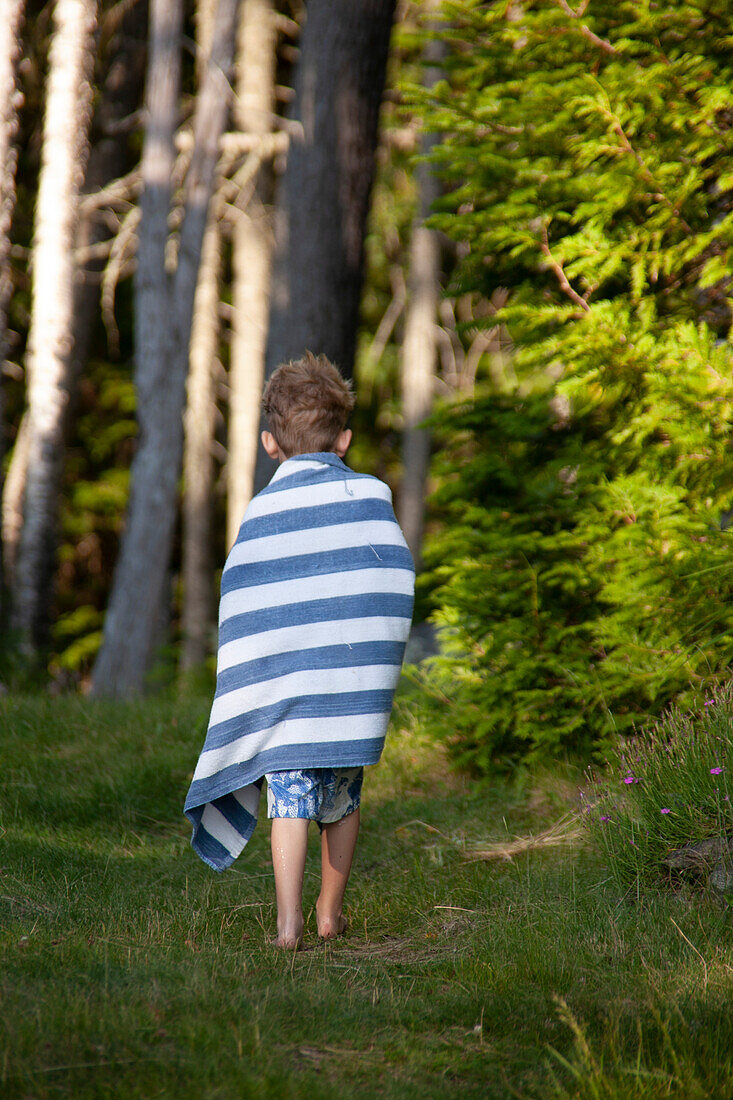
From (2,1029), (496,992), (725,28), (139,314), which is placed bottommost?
(496,992)

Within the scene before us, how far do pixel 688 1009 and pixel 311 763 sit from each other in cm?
141

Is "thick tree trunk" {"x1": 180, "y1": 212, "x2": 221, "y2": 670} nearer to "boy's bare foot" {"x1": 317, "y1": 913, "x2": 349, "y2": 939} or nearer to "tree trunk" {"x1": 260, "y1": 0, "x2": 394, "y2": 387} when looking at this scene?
"tree trunk" {"x1": 260, "y1": 0, "x2": 394, "y2": 387}

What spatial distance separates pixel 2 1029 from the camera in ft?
7.87

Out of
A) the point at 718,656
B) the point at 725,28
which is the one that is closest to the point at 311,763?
the point at 718,656

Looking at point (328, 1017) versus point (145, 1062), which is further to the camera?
point (328, 1017)

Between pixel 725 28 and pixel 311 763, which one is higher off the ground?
pixel 725 28

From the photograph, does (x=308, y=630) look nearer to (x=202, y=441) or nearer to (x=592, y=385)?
(x=592, y=385)

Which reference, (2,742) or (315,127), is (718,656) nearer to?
(2,742)

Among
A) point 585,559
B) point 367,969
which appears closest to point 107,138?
point 585,559

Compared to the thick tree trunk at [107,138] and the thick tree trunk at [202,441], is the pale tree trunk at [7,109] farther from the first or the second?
the thick tree trunk at [202,441]

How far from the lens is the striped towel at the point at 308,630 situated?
3.48 meters

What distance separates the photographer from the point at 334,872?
3576 mm

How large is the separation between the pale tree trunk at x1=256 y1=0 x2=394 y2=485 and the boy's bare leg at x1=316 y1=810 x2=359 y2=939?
439cm

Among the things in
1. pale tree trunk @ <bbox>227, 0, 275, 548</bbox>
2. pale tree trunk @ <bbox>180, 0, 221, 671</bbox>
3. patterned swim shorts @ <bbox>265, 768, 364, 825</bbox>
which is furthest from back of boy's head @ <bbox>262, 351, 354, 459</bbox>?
pale tree trunk @ <bbox>180, 0, 221, 671</bbox>
